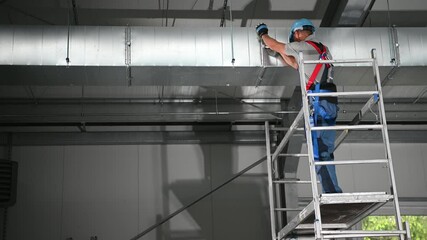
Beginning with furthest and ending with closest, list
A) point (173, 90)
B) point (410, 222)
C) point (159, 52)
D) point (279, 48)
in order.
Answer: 1. point (410, 222)
2. point (173, 90)
3. point (159, 52)
4. point (279, 48)

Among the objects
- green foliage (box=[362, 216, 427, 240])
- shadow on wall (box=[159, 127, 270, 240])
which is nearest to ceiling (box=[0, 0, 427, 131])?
shadow on wall (box=[159, 127, 270, 240])

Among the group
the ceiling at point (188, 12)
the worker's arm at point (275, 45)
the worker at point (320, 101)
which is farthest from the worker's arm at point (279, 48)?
the ceiling at point (188, 12)

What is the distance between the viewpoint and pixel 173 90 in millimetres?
11680

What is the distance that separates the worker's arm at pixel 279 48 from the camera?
7.39m

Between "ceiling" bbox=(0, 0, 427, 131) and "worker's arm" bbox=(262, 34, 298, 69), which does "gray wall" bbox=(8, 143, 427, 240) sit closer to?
"ceiling" bbox=(0, 0, 427, 131)

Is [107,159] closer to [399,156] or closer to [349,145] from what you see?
[349,145]

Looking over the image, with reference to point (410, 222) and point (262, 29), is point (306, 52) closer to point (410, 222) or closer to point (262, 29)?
point (262, 29)

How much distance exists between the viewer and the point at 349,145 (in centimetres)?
1288

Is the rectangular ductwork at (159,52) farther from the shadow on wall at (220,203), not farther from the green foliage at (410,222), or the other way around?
the green foliage at (410,222)

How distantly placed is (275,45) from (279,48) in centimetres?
10

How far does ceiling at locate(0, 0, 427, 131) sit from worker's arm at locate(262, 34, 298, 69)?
1308 millimetres

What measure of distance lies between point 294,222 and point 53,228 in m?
6.33

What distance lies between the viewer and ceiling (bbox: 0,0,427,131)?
939cm

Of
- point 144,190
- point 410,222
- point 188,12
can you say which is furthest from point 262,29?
point 410,222
